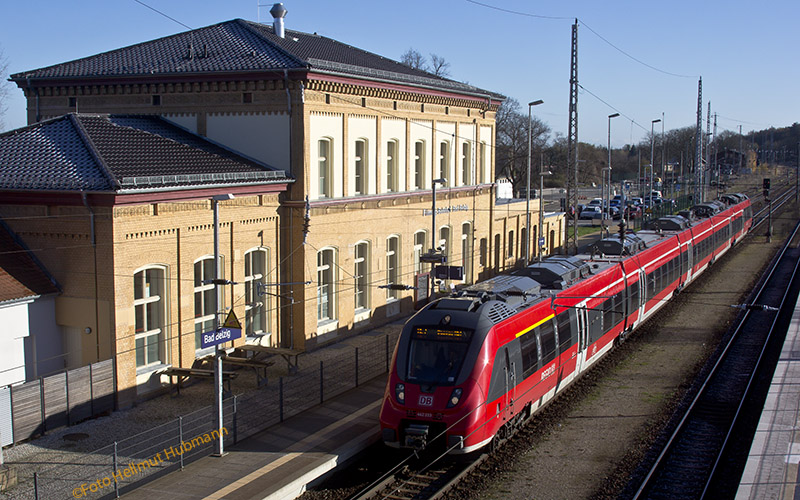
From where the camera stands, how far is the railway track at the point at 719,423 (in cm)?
1401

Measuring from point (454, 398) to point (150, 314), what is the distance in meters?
9.21

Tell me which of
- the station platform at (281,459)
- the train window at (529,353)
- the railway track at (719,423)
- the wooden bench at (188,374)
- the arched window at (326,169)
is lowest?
the railway track at (719,423)

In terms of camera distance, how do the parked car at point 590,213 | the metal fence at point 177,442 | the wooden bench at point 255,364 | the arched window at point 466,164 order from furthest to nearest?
the parked car at point 590,213, the arched window at point 466,164, the wooden bench at point 255,364, the metal fence at point 177,442

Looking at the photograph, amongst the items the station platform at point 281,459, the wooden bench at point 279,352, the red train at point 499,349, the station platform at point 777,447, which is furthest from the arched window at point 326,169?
the station platform at point 777,447

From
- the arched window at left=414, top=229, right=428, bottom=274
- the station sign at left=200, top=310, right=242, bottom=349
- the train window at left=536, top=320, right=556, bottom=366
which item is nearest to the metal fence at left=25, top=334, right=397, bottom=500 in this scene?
the station sign at left=200, top=310, right=242, bottom=349

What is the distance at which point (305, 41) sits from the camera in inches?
1185

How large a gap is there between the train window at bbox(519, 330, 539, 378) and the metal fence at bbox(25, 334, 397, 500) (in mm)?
5210

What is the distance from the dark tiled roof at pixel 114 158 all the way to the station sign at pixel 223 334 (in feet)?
15.7

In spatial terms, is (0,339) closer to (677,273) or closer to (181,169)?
(181,169)

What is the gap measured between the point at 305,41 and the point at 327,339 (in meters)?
12.1

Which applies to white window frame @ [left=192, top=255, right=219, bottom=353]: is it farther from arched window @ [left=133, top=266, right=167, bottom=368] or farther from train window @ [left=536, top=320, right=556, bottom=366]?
train window @ [left=536, top=320, right=556, bottom=366]

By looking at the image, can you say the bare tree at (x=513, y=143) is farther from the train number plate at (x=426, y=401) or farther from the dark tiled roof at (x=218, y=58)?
the train number plate at (x=426, y=401)

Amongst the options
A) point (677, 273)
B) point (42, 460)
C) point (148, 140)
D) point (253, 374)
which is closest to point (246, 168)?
point (148, 140)

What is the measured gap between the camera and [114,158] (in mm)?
19797
